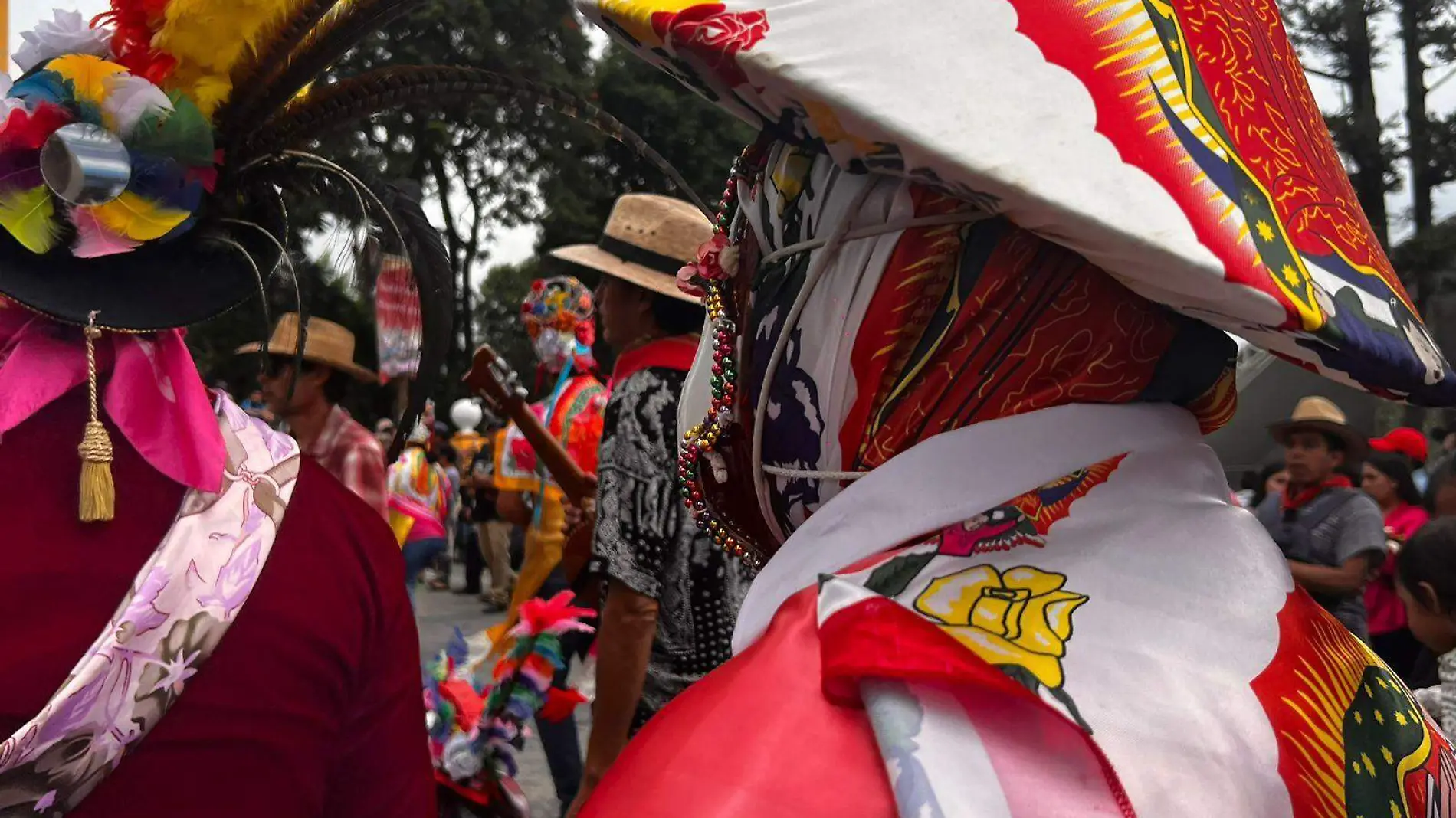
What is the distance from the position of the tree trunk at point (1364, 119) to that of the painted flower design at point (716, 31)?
15.0 m

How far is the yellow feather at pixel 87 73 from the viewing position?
1.59 m

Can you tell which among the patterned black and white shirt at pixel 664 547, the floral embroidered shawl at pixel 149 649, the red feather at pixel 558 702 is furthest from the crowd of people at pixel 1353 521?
the floral embroidered shawl at pixel 149 649

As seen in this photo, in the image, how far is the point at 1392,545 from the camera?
5.16 metres

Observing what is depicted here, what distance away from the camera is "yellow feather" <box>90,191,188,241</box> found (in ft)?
5.21

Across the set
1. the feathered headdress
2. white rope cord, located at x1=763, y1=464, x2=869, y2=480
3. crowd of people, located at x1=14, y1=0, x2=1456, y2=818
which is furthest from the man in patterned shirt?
white rope cord, located at x1=763, y1=464, x2=869, y2=480

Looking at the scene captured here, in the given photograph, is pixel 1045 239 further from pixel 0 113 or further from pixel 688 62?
pixel 0 113

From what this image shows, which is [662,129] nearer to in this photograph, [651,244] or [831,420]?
[651,244]

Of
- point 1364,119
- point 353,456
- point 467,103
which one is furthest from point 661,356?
point 1364,119

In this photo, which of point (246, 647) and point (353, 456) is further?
point (353, 456)

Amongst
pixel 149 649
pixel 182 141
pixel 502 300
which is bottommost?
pixel 502 300

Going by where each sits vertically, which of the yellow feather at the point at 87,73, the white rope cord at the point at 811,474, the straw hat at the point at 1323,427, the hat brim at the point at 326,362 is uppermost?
the yellow feather at the point at 87,73

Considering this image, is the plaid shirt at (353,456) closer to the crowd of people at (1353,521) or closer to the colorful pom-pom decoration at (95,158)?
the colorful pom-pom decoration at (95,158)

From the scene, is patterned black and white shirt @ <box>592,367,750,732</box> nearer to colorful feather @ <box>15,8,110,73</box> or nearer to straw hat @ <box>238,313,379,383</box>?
colorful feather @ <box>15,8,110,73</box>

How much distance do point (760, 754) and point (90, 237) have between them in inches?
47.7
